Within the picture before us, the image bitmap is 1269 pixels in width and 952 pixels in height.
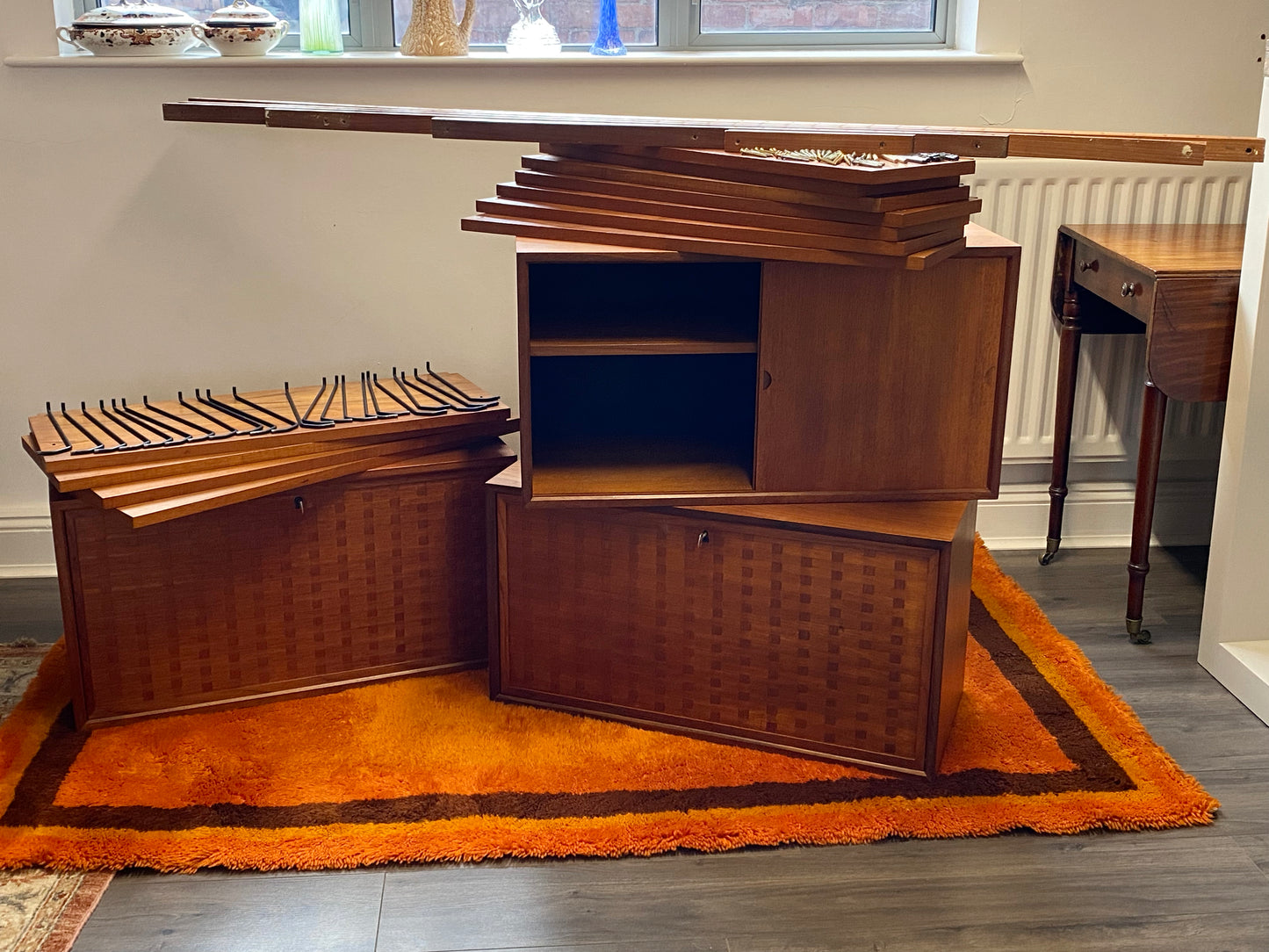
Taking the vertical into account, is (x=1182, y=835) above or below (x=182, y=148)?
below

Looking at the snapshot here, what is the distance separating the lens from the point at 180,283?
286cm

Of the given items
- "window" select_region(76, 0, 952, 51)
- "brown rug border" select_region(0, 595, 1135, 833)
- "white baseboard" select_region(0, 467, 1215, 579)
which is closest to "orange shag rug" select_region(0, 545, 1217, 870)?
"brown rug border" select_region(0, 595, 1135, 833)

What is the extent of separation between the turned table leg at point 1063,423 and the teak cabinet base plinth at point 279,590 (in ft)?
4.37

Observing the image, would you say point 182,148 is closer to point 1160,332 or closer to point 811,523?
point 811,523

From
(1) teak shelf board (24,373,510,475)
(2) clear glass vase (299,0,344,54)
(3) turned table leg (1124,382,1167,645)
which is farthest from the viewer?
(2) clear glass vase (299,0,344,54)

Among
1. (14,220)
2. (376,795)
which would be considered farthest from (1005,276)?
(14,220)

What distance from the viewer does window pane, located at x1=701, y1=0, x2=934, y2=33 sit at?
2979 millimetres

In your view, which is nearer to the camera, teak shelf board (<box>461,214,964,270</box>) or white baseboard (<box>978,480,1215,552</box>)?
teak shelf board (<box>461,214,964,270</box>)

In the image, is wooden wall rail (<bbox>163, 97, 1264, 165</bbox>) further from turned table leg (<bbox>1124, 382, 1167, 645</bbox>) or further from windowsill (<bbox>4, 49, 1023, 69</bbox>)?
turned table leg (<bbox>1124, 382, 1167, 645</bbox>)

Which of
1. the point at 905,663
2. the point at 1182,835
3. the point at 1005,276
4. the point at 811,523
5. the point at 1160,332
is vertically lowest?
the point at 1182,835

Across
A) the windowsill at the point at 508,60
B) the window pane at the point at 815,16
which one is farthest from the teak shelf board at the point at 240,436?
the window pane at the point at 815,16

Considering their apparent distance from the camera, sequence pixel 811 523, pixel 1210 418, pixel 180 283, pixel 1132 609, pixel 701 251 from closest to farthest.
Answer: pixel 701 251
pixel 811 523
pixel 1132 609
pixel 180 283
pixel 1210 418

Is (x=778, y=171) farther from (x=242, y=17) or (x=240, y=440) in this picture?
(x=242, y=17)

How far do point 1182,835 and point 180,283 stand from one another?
7.48 ft
